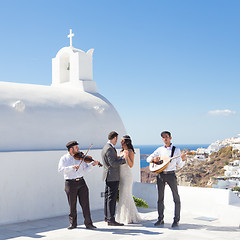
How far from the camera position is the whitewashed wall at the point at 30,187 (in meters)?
6.91

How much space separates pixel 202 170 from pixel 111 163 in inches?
1825

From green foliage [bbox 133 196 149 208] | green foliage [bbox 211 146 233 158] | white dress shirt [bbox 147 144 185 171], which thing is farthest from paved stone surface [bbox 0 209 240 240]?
green foliage [bbox 211 146 233 158]

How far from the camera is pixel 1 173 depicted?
686 cm

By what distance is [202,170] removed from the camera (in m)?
50.6

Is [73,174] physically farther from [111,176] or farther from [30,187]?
[30,187]

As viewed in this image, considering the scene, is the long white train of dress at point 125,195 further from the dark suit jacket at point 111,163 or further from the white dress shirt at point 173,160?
the white dress shirt at point 173,160

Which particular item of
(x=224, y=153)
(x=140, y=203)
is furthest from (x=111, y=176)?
(x=224, y=153)

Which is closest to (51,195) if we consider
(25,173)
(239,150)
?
(25,173)

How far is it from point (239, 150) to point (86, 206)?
53229mm

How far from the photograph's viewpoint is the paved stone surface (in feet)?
18.1

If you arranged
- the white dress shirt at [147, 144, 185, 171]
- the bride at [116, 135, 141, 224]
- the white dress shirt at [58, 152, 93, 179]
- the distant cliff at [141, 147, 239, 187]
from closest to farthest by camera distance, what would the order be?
1. the white dress shirt at [58, 152, 93, 179]
2. the white dress shirt at [147, 144, 185, 171]
3. the bride at [116, 135, 141, 224]
4. the distant cliff at [141, 147, 239, 187]

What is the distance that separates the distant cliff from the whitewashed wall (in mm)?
34099

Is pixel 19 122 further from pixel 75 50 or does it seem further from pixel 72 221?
pixel 75 50

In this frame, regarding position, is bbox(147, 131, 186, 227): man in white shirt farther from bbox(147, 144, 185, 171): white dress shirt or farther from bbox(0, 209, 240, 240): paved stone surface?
bbox(0, 209, 240, 240): paved stone surface
